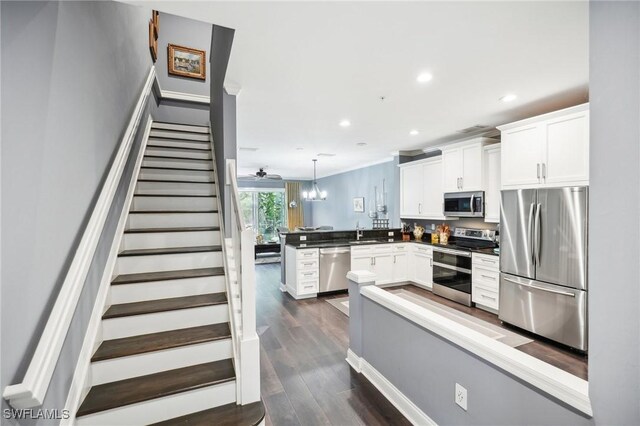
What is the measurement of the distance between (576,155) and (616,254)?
2749 millimetres

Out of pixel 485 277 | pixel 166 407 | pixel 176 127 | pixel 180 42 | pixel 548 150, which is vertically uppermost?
pixel 180 42

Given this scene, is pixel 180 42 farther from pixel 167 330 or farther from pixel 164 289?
pixel 167 330

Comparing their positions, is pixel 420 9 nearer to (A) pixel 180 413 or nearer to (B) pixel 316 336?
(A) pixel 180 413

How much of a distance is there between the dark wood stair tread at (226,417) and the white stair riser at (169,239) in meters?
1.46

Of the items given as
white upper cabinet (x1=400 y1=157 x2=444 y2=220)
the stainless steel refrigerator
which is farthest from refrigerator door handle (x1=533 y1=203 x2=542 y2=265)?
white upper cabinet (x1=400 y1=157 x2=444 y2=220)

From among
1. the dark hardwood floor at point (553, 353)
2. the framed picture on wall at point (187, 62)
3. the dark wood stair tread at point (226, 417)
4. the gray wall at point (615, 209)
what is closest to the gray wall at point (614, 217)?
the gray wall at point (615, 209)

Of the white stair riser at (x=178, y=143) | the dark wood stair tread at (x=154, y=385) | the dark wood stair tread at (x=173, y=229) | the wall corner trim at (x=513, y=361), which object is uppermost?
the white stair riser at (x=178, y=143)

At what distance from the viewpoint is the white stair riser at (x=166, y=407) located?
4.79 feet

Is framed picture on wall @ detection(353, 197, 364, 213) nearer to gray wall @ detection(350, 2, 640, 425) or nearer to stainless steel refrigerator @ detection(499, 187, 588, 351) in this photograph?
stainless steel refrigerator @ detection(499, 187, 588, 351)

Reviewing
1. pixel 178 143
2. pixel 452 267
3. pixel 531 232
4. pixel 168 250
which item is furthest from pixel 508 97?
pixel 178 143

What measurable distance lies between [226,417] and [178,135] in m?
3.88

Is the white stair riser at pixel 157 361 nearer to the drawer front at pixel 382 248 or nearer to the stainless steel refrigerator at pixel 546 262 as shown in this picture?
the stainless steel refrigerator at pixel 546 262

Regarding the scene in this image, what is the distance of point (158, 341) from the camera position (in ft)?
5.96

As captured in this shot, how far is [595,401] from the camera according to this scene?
3.07 feet
